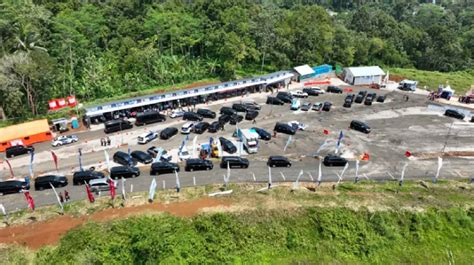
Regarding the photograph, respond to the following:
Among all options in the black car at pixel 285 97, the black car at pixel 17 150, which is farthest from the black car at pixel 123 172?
the black car at pixel 285 97

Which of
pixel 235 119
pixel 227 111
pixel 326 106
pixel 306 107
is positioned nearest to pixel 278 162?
pixel 235 119

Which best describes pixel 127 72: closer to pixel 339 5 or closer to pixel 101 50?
pixel 101 50

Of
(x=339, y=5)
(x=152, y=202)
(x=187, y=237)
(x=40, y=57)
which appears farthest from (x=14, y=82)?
(x=339, y=5)

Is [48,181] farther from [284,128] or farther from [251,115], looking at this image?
[284,128]

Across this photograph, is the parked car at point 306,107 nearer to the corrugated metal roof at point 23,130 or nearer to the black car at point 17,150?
the corrugated metal roof at point 23,130

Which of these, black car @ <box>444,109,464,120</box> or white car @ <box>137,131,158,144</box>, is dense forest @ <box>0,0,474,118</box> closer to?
white car @ <box>137,131,158,144</box>
